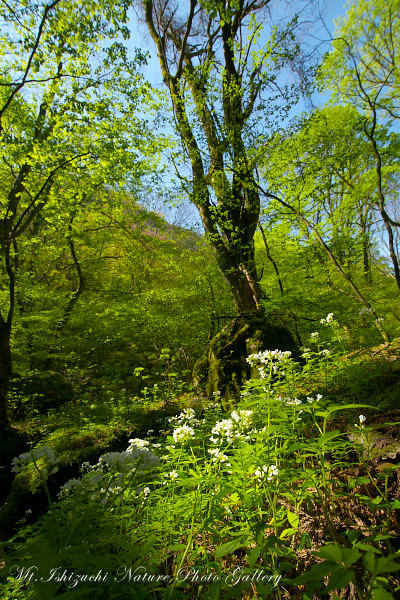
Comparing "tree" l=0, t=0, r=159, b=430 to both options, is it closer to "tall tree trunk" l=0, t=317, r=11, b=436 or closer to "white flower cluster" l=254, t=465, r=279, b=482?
"tall tree trunk" l=0, t=317, r=11, b=436

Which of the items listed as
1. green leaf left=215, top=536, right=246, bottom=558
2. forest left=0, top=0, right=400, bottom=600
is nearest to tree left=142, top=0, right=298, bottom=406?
forest left=0, top=0, right=400, bottom=600

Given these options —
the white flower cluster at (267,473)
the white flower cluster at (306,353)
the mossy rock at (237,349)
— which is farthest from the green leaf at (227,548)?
the mossy rock at (237,349)

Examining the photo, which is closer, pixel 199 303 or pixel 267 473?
pixel 267 473

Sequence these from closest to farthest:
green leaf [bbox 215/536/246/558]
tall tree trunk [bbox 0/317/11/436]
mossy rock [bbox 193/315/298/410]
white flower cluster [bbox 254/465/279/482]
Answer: green leaf [bbox 215/536/246/558] < white flower cluster [bbox 254/465/279/482] < mossy rock [bbox 193/315/298/410] < tall tree trunk [bbox 0/317/11/436]

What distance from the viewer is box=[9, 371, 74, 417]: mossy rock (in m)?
7.02

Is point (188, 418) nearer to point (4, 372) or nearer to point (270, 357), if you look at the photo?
point (270, 357)

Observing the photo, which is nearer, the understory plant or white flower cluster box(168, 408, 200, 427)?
the understory plant

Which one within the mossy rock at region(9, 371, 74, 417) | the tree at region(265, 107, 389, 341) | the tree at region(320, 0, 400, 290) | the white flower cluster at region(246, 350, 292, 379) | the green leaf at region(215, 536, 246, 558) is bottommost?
the mossy rock at region(9, 371, 74, 417)

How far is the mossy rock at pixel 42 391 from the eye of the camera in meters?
7.02

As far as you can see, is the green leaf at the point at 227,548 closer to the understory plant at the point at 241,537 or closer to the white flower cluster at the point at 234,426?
the understory plant at the point at 241,537

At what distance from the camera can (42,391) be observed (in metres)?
7.58

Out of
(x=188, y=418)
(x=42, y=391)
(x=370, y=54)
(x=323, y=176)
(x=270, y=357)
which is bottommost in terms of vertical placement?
(x=42, y=391)

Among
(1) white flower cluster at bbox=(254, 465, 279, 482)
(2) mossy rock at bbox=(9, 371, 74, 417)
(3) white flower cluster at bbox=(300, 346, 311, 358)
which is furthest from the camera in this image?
(2) mossy rock at bbox=(9, 371, 74, 417)

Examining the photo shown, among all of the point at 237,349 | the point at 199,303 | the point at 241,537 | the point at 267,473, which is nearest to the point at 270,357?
the point at 267,473
